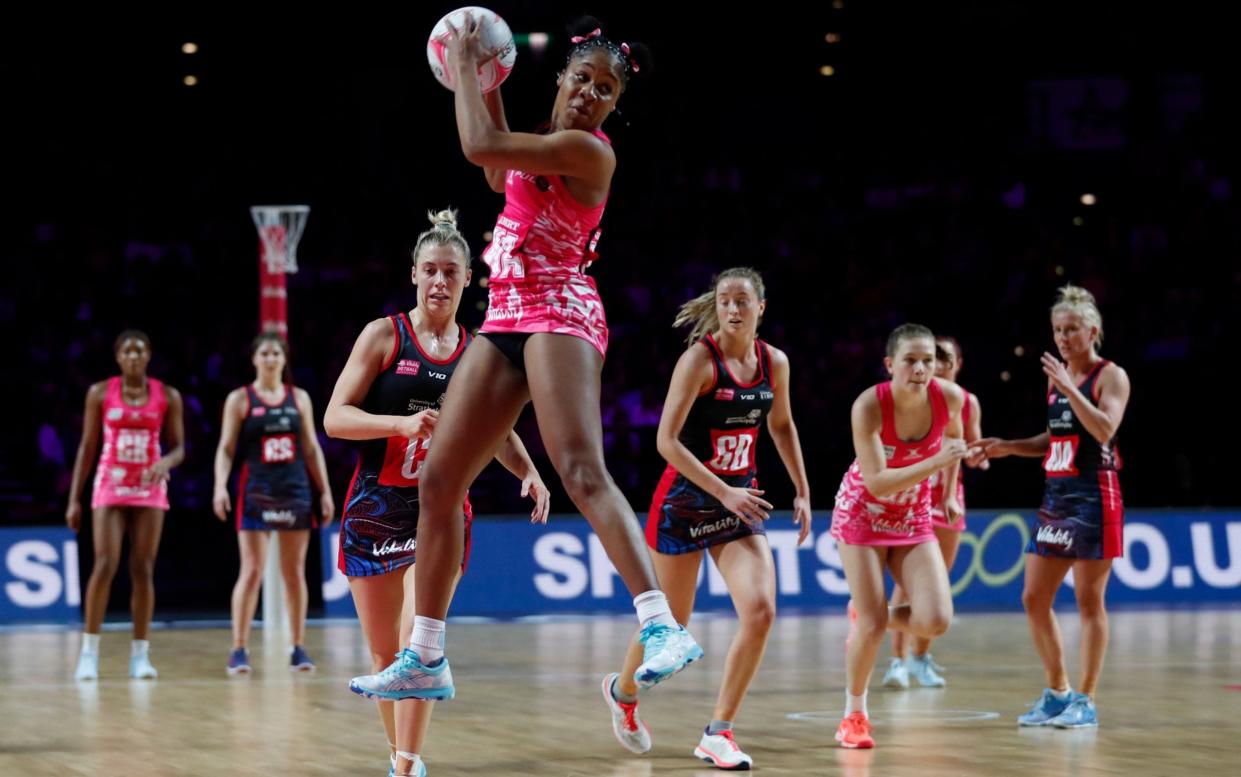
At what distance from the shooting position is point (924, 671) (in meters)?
9.24

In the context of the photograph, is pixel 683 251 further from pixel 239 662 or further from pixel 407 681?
pixel 407 681

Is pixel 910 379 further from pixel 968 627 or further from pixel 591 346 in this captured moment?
pixel 968 627

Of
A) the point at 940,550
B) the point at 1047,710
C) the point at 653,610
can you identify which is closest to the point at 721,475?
the point at 1047,710

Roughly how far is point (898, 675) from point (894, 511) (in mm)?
2292

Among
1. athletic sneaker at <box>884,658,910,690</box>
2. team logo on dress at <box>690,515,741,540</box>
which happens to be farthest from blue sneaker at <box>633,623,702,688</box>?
athletic sneaker at <box>884,658,910,690</box>

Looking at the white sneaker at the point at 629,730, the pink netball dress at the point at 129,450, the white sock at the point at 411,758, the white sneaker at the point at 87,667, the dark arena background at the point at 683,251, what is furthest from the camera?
the dark arena background at the point at 683,251

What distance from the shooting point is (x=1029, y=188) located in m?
19.7

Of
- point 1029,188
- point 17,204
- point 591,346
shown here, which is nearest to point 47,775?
point 591,346

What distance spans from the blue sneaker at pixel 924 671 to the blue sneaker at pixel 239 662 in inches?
161

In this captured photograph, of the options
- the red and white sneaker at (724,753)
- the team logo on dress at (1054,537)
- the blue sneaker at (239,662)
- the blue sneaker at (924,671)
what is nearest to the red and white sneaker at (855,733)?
the red and white sneaker at (724,753)

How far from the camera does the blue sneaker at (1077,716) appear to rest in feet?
24.0

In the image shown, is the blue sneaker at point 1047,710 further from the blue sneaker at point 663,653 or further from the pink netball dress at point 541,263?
the pink netball dress at point 541,263

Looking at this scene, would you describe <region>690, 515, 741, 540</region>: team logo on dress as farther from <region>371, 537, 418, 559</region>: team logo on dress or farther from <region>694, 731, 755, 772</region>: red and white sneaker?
<region>371, 537, 418, 559</region>: team logo on dress

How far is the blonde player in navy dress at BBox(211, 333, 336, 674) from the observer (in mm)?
10367
